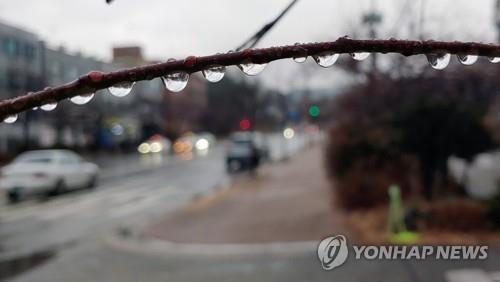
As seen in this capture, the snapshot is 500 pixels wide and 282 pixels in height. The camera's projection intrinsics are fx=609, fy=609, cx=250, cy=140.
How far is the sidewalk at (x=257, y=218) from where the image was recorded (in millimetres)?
9922

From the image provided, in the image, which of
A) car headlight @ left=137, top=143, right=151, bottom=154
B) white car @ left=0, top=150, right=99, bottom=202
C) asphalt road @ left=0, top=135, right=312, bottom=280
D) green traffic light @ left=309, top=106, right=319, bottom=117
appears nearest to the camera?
asphalt road @ left=0, top=135, right=312, bottom=280

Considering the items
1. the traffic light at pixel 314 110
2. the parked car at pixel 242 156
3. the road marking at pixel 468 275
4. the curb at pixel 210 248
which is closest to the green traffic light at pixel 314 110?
the traffic light at pixel 314 110

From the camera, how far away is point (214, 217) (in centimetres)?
1244

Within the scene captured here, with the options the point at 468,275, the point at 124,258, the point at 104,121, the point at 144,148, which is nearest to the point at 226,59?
the point at 468,275

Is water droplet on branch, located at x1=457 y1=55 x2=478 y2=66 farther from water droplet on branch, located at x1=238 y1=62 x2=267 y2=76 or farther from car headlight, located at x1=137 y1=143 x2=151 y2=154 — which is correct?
car headlight, located at x1=137 y1=143 x2=151 y2=154

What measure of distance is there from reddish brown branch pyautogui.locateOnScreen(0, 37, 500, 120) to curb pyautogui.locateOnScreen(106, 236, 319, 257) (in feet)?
24.1

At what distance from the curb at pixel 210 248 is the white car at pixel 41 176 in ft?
26.7

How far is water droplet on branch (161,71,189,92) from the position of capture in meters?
1.01

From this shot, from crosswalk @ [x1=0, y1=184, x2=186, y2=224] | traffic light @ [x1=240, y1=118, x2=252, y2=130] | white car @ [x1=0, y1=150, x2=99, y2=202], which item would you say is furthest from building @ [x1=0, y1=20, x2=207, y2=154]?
crosswalk @ [x1=0, y1=184, x2=186, y2=224]

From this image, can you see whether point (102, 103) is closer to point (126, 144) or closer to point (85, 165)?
point (126, 144)

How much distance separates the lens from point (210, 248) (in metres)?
9.14

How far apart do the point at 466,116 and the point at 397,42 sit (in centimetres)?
1080

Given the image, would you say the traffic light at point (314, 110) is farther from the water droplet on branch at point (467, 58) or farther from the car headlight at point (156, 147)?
the water droplet on branch at point (467, 58)

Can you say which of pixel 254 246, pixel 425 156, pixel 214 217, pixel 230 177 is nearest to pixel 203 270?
pixel 254 246
